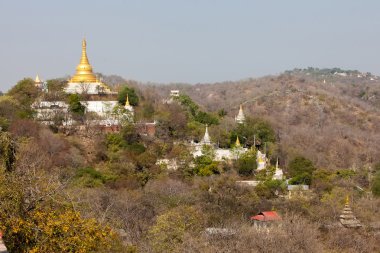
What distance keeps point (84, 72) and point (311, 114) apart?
4370cm

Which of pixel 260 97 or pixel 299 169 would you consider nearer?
pixel 299 169

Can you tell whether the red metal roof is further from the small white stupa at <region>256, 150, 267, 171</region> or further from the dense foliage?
the small white stupa at <region>256, 150, 267, 171</region>

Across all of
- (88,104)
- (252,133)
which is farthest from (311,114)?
(88,104)

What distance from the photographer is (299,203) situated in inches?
1326

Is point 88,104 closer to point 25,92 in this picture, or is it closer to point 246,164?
point 25,92

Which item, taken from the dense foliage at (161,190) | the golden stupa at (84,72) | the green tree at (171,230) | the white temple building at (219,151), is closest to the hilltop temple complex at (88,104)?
the golden stupa at (84,72)

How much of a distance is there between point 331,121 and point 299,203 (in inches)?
2070

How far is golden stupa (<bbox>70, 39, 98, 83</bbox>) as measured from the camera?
159ft

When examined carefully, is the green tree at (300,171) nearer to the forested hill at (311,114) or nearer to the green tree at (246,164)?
the green tree at (246,164)

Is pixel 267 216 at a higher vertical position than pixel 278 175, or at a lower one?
higher

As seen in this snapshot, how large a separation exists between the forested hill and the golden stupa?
8.51 m

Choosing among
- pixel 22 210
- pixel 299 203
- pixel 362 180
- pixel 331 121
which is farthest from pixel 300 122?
pixel 22 210

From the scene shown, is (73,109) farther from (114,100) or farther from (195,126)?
(195,126)

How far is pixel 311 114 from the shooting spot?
87000 millimetres
